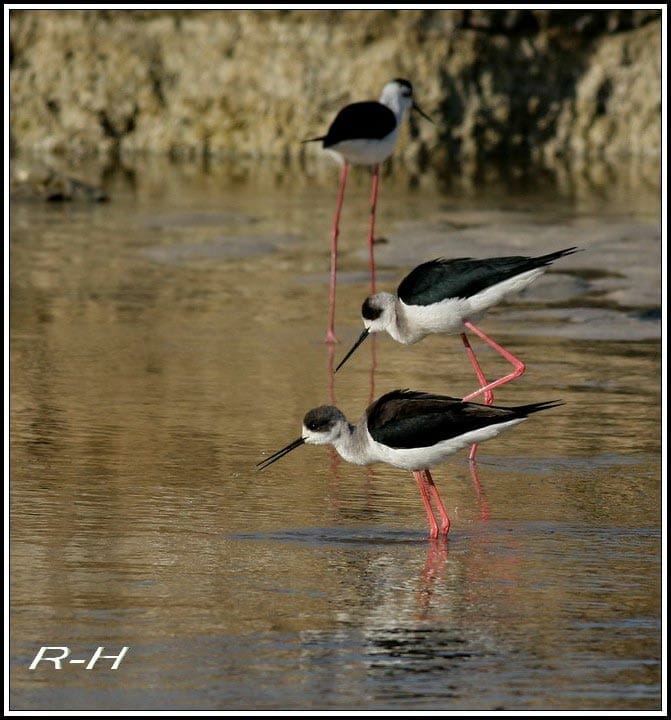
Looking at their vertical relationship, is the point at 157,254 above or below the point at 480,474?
above

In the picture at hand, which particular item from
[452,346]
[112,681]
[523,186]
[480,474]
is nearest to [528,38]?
[523,186]

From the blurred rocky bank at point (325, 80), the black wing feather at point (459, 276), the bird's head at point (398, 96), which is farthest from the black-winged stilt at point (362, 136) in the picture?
the blurred rocky bank at point (325, 80)

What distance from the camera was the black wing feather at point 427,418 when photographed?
6402 mm

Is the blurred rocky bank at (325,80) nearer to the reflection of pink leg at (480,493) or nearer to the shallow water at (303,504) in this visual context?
the shallow water at (303,504)

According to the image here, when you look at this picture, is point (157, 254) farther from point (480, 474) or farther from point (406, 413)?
point (406, 413)

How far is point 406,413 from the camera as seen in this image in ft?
21.5

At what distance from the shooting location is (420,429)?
648cm

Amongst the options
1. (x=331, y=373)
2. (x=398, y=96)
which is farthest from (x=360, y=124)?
(x=331, y=373)

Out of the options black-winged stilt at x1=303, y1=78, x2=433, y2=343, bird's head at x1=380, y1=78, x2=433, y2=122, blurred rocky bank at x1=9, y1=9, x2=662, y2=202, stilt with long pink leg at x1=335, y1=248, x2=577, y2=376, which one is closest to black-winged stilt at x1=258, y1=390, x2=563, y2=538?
stilt with long pink leg at x1=335, y1=248, x2=577, y2=376

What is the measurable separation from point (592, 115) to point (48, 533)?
15937 mm

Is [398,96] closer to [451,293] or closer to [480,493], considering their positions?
[451,293]

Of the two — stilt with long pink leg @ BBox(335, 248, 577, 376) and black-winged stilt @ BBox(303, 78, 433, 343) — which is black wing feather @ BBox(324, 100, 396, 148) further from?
stilt with long pink leg @ BBox(335, 248, 577, 376)

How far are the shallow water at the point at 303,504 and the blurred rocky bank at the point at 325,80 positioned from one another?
7.10 meters

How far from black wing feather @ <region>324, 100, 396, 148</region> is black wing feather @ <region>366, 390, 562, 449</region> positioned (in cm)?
570
